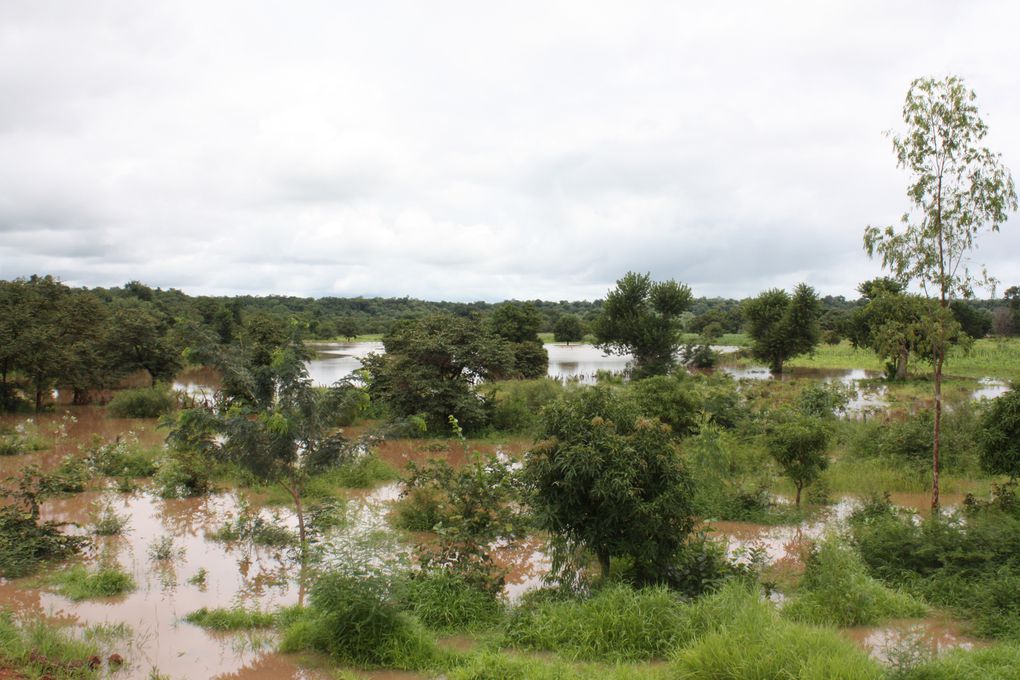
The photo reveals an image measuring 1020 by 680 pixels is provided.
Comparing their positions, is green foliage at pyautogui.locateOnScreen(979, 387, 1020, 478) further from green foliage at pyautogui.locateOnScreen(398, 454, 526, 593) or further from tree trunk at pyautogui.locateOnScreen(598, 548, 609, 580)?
green foliage at pyautogui.locateOnScreen(398, 454, 526, 593)

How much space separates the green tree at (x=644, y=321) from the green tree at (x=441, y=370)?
14.8 metres

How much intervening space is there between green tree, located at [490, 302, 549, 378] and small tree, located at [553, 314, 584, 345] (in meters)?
34.3

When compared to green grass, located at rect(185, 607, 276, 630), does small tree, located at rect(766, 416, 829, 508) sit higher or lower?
higher

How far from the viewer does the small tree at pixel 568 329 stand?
77.1 metres

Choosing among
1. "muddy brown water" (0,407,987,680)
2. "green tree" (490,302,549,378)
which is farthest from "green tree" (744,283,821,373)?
"muddy brown water" (0,407,987,680)

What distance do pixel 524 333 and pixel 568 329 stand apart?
38.4m

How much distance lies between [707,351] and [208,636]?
1490 inches

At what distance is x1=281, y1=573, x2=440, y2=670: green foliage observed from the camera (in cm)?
592

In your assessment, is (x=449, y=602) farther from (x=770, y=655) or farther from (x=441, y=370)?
(x=441, y=370)

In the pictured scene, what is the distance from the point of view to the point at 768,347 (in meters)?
38.3

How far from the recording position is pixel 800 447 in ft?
34.8

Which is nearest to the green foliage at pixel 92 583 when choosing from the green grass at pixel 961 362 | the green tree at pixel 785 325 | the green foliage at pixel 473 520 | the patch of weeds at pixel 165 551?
the patch of weeds at pixel 165 551

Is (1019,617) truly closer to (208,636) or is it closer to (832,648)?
(832,648)

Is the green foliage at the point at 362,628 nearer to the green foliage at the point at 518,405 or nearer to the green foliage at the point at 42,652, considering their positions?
the green foliage at the point at 42,652
